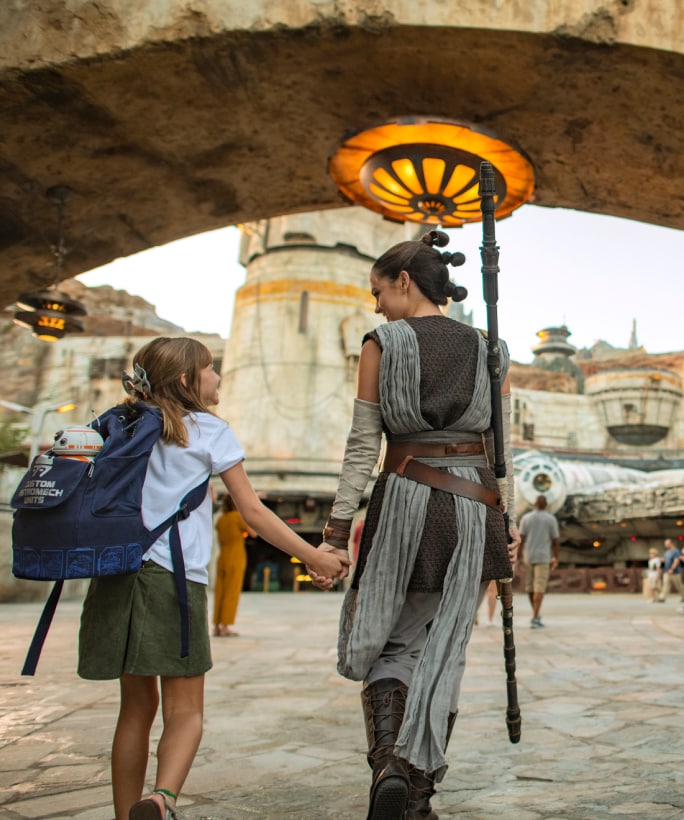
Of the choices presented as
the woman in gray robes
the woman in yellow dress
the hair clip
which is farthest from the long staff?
the woman in yellow dress

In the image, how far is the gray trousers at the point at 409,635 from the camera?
2422mm

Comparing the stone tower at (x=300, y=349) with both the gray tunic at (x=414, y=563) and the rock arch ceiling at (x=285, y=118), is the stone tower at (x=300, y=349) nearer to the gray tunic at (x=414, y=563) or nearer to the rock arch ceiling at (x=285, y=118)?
the rock arch ceiling at (x=285, y=118)

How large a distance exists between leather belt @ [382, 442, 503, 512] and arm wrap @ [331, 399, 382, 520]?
7cm

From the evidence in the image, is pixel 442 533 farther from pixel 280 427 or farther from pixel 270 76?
pixel 280 427

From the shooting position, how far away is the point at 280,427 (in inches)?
1003

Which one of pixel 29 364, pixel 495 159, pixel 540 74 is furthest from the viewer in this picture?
pixel 29 364

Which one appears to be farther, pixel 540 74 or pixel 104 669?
pixel 540 74

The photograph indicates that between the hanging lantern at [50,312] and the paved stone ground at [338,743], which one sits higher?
the hanging lantern at [50,312]

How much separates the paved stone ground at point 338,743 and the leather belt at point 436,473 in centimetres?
103

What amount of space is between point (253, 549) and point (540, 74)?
28.5 metres

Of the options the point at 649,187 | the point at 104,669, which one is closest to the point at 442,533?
the point at 104,669

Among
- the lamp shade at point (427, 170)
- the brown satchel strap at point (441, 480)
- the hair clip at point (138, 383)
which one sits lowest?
the brown satchel strap at point (441, 480)

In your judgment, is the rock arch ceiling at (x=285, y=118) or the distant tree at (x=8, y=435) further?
the distant tree at (x=8, y=435)

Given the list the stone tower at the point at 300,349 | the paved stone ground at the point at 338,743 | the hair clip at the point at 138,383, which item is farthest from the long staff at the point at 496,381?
the stone tower at the point at 300,349
